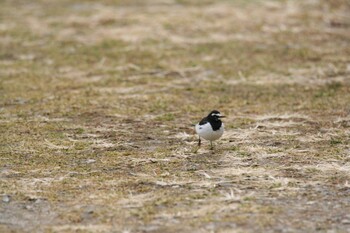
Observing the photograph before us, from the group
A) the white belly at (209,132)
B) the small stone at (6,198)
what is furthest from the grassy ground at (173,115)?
the white belly at (209,132)

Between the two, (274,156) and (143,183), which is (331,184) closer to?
(274,156)

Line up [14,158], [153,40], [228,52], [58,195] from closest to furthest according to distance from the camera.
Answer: [58,195] < [14,158] < [228,52] < [153,40]

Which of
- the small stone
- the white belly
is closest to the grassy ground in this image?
the small stone

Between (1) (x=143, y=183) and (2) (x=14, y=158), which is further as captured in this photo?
(2) (x=14, y=158)

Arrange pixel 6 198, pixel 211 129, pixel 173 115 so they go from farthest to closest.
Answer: pixel 173 115 → pixel 211 129 → pixel 6 198

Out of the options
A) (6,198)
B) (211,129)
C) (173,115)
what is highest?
(211,129)

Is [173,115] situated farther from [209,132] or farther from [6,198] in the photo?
[6,198]

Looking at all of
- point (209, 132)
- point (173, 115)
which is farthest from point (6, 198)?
point (173, 115)

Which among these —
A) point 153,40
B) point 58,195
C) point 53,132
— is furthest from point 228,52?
point 58,195


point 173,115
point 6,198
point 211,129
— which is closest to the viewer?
point 6,198

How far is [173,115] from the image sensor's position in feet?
43.2

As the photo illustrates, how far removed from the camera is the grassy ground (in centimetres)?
828

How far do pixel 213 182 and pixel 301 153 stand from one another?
1.85m

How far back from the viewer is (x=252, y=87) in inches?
602
